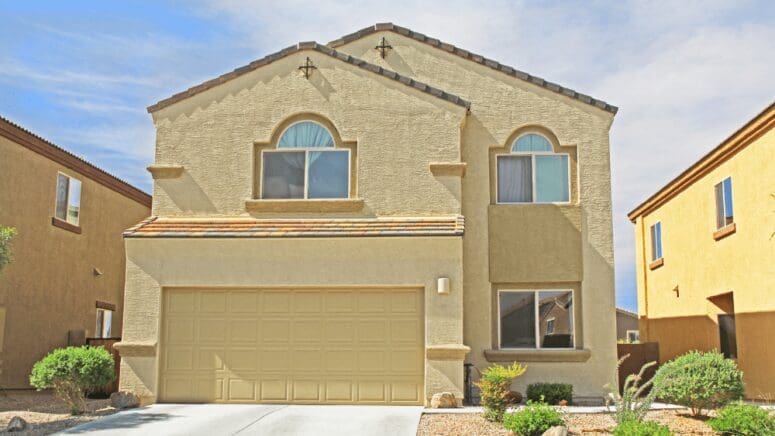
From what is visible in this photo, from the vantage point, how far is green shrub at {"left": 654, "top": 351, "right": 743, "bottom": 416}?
1438 cm

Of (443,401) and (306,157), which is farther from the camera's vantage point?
(306,157)

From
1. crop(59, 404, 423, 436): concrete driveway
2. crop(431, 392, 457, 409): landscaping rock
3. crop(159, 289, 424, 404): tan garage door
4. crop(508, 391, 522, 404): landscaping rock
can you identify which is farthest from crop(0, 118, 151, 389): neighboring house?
crop(508, 391, 522, 404): landscaping rock

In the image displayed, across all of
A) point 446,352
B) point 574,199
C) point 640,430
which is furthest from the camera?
point 574,199

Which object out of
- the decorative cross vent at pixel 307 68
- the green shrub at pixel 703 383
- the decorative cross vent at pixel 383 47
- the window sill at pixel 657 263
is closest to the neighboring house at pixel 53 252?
the decorative cross vent at pixel 307 68

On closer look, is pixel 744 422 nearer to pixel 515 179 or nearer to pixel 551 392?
pixel 551 392

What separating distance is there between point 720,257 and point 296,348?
11.0 m

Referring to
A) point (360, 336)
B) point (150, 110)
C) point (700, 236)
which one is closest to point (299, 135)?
point (150, 110)

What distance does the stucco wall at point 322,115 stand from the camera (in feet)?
58.4

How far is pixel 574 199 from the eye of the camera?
18.5 m

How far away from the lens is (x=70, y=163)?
75.5ft

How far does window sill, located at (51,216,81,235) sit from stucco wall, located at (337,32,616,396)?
10716mm

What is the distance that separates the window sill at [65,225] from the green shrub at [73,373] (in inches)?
283

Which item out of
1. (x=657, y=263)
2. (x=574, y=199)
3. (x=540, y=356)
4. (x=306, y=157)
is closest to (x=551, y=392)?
(x=540, y=356)

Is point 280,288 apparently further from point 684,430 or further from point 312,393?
point 684,430
